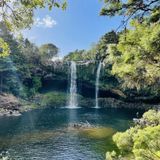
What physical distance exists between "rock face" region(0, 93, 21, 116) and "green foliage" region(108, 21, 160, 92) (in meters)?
56.1

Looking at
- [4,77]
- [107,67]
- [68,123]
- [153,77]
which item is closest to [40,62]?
[4,77]

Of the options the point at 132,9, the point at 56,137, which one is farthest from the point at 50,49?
the point at 132,9

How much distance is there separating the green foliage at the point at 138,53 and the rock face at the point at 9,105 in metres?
56.1

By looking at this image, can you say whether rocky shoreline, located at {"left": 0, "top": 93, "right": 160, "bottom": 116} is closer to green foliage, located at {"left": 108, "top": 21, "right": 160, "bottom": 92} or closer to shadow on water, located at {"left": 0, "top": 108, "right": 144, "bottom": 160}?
shadow on water, located at {"left": 0, "top": 108, "right": 144, "bottom": 160}

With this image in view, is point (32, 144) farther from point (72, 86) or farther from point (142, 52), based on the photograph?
point (72, 86)

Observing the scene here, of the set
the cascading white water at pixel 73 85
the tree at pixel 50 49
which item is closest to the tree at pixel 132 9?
the cascading white water at pixel 73 85

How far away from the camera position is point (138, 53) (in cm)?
1126

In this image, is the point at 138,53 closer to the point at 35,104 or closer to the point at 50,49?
the point at 35,104

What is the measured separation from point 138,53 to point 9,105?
65150mm

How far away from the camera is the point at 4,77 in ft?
285

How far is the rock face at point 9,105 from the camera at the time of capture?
220ft

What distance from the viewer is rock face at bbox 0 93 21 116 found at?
66.9 metres

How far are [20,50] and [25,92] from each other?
14688 mm

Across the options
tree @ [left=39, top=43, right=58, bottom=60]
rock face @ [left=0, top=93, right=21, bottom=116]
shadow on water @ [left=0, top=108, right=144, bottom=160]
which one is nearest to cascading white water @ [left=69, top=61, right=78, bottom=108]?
rock face @ [left=0, top=93, right=21, bottom=116]
